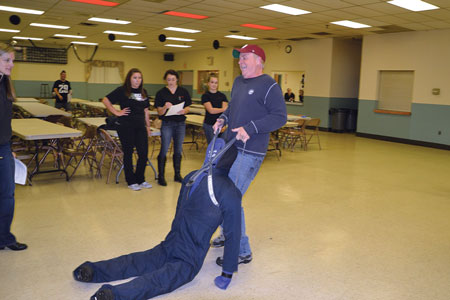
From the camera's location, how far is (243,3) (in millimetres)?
7949

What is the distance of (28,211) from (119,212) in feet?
3.11

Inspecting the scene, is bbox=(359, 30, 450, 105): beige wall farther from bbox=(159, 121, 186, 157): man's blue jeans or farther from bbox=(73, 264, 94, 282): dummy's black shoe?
bbox=(73, 264, 94, 282): dummy's black shoe

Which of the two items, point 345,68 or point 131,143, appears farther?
point 345,68

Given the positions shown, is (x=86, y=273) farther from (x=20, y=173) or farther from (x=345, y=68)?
(x=345, y=68)

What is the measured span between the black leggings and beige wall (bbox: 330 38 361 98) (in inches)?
373

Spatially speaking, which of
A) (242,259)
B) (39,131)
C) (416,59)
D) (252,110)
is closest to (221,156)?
(252,110)

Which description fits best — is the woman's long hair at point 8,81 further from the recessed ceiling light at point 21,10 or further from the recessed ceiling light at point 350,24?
the recessed ceiling light at point 350,24

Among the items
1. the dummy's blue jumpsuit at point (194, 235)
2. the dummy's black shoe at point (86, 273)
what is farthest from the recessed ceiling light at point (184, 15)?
the dummy's black shoe at point (86, 273)

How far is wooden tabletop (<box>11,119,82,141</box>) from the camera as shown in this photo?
4.74 m

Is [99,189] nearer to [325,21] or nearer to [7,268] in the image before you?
[7,268]

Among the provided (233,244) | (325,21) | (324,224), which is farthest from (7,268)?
(325,21)

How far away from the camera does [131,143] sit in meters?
4.96

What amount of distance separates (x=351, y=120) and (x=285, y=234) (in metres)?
10.1

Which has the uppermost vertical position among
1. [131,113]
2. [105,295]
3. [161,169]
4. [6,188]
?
[131,113]
